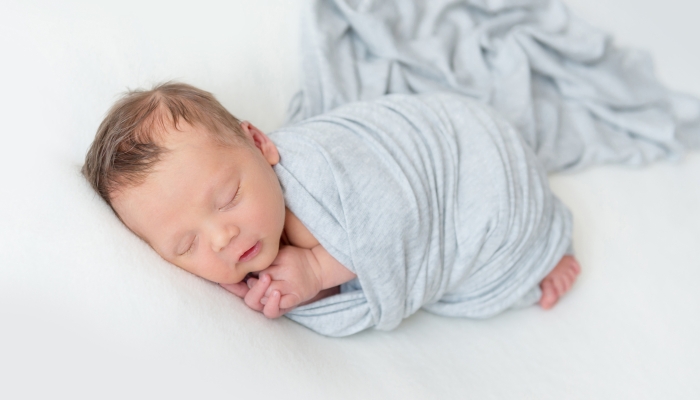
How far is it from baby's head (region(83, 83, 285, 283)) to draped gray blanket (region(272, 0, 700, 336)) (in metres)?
0.12

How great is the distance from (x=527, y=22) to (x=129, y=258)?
1407mm

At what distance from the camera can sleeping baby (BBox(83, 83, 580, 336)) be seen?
3.19 ft

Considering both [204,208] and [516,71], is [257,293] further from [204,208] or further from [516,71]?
[516,71]

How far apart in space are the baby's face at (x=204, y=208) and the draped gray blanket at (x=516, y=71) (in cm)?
52

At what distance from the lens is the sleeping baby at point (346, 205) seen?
972mm

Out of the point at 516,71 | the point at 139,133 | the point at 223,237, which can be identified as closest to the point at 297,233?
the point at 223,237

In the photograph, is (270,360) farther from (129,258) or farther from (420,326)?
(420,326)

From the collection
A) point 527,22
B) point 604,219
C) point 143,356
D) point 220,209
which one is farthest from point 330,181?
point 527,22

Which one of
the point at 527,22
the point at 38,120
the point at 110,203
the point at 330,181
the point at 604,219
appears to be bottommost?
the point at 604,219

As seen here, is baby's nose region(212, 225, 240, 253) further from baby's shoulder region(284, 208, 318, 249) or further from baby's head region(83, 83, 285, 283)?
baby's shoulder region(284, 208, 318, 249)

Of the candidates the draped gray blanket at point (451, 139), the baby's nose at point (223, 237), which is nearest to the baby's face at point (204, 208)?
the baby's nose at point (223, 237)

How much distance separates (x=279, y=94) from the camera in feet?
4.87

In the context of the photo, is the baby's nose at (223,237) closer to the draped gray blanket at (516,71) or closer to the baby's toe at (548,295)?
the draped gray blanket at (516,71)

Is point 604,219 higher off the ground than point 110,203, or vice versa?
point 110,203
